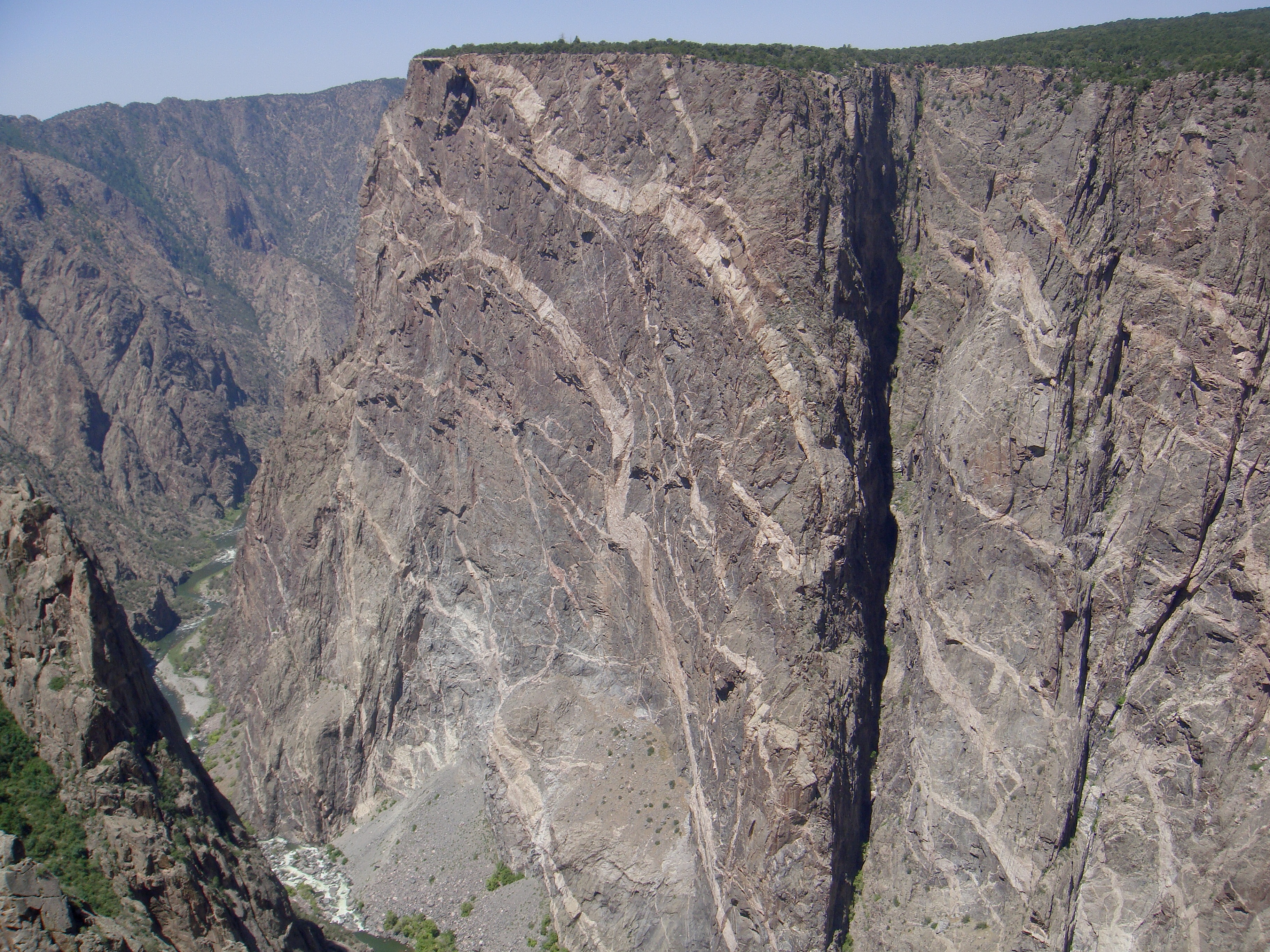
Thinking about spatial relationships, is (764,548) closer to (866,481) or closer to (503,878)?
(866,481)

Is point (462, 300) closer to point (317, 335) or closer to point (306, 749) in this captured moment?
point (306, 749)

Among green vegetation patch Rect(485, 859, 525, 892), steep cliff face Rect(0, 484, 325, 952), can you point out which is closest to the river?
steep cliff face Rect(0, 484, 325, 952)

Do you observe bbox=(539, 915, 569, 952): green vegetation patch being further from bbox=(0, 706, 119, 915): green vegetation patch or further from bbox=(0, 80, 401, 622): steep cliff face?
bbox=(0, 80, 401, 622): steep cliff face

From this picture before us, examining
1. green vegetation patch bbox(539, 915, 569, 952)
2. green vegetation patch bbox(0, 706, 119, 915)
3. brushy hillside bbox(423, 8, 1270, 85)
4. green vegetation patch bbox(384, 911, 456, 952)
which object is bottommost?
green vegetation patch bbox(384, 911, 456, 952)

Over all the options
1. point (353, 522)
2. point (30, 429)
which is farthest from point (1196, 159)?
point (30, 429)

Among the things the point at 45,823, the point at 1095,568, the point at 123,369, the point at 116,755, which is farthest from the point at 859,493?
the point at 123,369

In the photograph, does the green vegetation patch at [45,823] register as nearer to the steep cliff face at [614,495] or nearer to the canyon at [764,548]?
the canyon at [764,548]

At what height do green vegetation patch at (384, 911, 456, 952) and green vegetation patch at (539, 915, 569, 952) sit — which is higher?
green vegetation patch at (539, 915, 569, 952)
